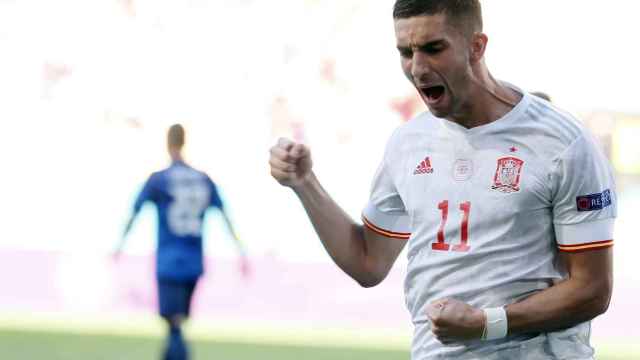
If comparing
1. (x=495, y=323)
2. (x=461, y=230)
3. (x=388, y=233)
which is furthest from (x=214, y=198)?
(x=495, y=323)

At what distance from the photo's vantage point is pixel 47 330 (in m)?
11.9

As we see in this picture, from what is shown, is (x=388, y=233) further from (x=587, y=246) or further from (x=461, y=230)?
→ (x=587, y=246)

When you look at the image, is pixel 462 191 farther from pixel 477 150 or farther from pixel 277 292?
pixel 277 292

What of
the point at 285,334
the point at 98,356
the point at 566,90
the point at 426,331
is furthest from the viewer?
the point at 566,90

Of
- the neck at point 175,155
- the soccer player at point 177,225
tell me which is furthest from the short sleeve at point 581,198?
the neck at point 175,155

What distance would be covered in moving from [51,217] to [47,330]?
172 centimetres

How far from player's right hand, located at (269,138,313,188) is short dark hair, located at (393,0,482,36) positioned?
16.2 inches

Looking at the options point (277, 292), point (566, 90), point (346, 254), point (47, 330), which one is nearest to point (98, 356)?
point (47, 330)

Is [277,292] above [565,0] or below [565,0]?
below

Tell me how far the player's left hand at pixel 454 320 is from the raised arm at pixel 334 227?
45cm

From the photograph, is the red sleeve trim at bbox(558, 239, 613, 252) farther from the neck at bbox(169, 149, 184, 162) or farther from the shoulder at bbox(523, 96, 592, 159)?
the neck at bbox(169, 149, 184, 162)

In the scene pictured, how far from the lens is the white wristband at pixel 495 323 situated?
2.91 meters

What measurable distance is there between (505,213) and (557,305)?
244 millimetres

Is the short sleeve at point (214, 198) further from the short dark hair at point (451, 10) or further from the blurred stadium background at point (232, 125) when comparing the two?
the short dark hair at point (451, 10)
